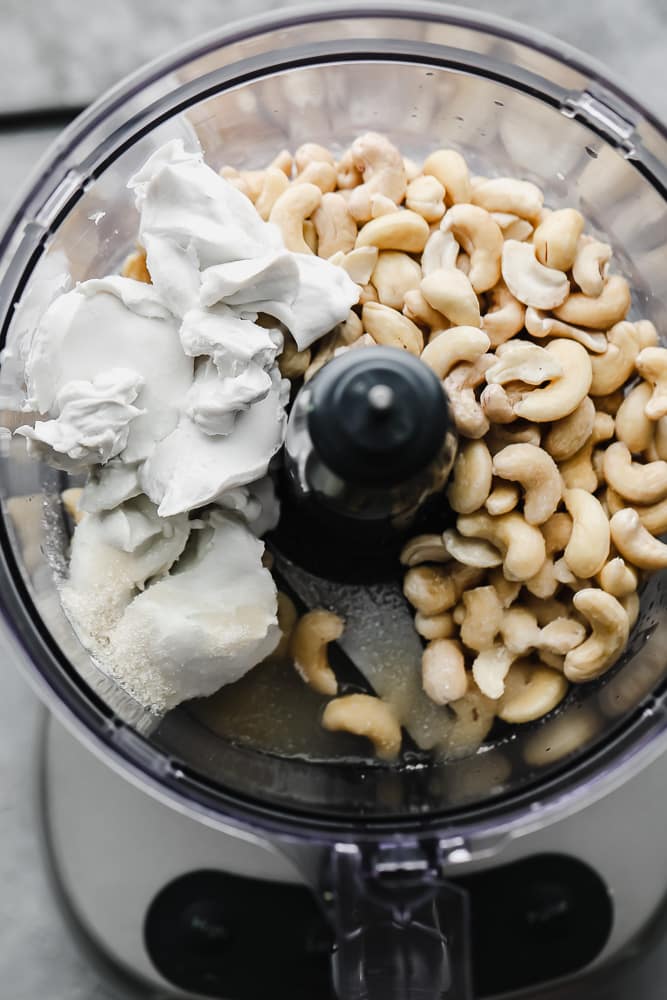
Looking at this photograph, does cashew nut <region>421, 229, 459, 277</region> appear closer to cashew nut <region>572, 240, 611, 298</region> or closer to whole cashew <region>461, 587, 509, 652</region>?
cashew nut <region>572, 240, 611, 298</region>

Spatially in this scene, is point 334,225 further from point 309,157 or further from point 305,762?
point 305,762

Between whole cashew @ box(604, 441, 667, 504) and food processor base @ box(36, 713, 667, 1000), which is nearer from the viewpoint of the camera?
whole cashew @ box(604, 441, 667, 504)

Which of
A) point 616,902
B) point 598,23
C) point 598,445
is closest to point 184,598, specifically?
point 598,445

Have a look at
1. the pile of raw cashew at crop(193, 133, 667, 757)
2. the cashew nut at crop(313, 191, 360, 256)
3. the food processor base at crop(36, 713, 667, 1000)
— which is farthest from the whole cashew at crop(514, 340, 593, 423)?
the food processor base at crop(36, 713, 667, 1000)

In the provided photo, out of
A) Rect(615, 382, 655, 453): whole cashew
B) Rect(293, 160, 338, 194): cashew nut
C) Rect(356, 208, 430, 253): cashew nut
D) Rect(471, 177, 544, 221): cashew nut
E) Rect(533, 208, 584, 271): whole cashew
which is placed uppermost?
Rect(293, 160, 338, 194): cashew nut

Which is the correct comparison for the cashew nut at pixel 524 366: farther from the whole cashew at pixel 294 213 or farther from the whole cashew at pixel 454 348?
the whole cashew at pixel 294 213

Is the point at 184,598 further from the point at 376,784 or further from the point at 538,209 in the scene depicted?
the point at 538,209

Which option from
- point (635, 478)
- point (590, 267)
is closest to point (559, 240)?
point (590, 267)
